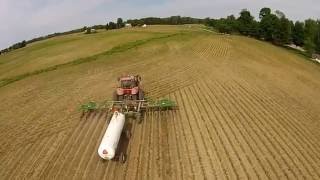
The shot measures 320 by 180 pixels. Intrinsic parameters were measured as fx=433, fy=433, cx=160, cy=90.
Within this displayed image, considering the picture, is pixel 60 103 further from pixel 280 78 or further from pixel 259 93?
pixel 280 78

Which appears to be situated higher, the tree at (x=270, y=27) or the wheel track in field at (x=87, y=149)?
the tree at (x=270, y=27)

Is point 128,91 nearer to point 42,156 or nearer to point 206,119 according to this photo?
point 206,119

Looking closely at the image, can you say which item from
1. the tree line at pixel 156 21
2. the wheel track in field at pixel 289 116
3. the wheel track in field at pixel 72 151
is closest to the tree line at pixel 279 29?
the tree line at pixel 156 21

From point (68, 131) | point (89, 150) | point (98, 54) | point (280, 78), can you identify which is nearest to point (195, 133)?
point (89, 150)

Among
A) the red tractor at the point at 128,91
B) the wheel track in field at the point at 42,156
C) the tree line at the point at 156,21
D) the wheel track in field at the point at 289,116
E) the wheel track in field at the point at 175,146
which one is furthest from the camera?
the tree line at the point at 156,21

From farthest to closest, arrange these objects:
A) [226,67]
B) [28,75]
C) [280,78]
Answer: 1. [28,75]
2. [226,67]
3. [280,78]

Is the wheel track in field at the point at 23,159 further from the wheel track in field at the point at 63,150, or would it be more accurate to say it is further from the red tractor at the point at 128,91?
the red tractor at the point at 128,91

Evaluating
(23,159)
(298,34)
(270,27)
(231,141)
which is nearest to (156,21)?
(270,27)
